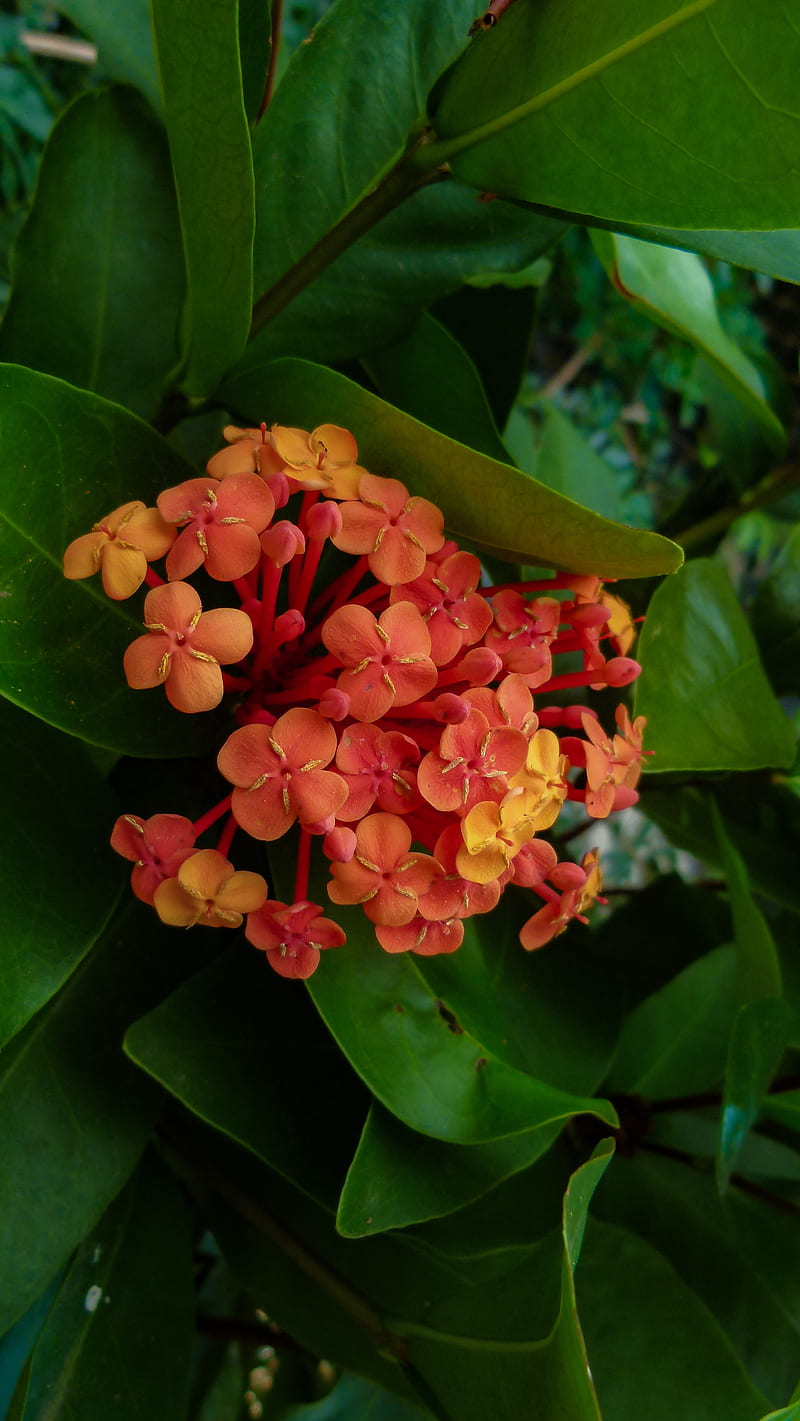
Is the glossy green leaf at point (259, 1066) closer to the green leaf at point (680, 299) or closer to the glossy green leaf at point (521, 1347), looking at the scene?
the glossy green leaf at point (521, 1347)

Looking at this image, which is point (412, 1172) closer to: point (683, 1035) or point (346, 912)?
point (346, 912)

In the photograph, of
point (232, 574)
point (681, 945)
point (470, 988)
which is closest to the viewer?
point (232, 574)

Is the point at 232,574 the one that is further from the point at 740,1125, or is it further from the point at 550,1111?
the point at 740,1125

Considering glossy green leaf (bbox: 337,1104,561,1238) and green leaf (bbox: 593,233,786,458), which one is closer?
glossy green leaf (bbox: 337,1104,561,1238)

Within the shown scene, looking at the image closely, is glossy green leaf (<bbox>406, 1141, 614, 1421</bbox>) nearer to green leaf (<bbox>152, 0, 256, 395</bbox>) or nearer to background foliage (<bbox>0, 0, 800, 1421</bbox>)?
background foliage (<bbox>0, 0, 800, 1421</bbox>)

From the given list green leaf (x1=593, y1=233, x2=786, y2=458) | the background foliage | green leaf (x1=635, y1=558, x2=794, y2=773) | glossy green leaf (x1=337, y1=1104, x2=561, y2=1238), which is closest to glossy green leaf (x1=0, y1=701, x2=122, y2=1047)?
the background foliage

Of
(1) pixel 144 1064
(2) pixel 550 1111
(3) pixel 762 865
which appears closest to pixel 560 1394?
(2) pixel 550 1111

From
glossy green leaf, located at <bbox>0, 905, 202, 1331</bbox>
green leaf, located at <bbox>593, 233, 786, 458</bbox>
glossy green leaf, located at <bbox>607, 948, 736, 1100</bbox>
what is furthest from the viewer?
glossy green leaf, located at <bbox>607, 948, 736, 1100</bbox>

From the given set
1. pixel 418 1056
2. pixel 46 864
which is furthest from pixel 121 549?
pixel 418 1056
